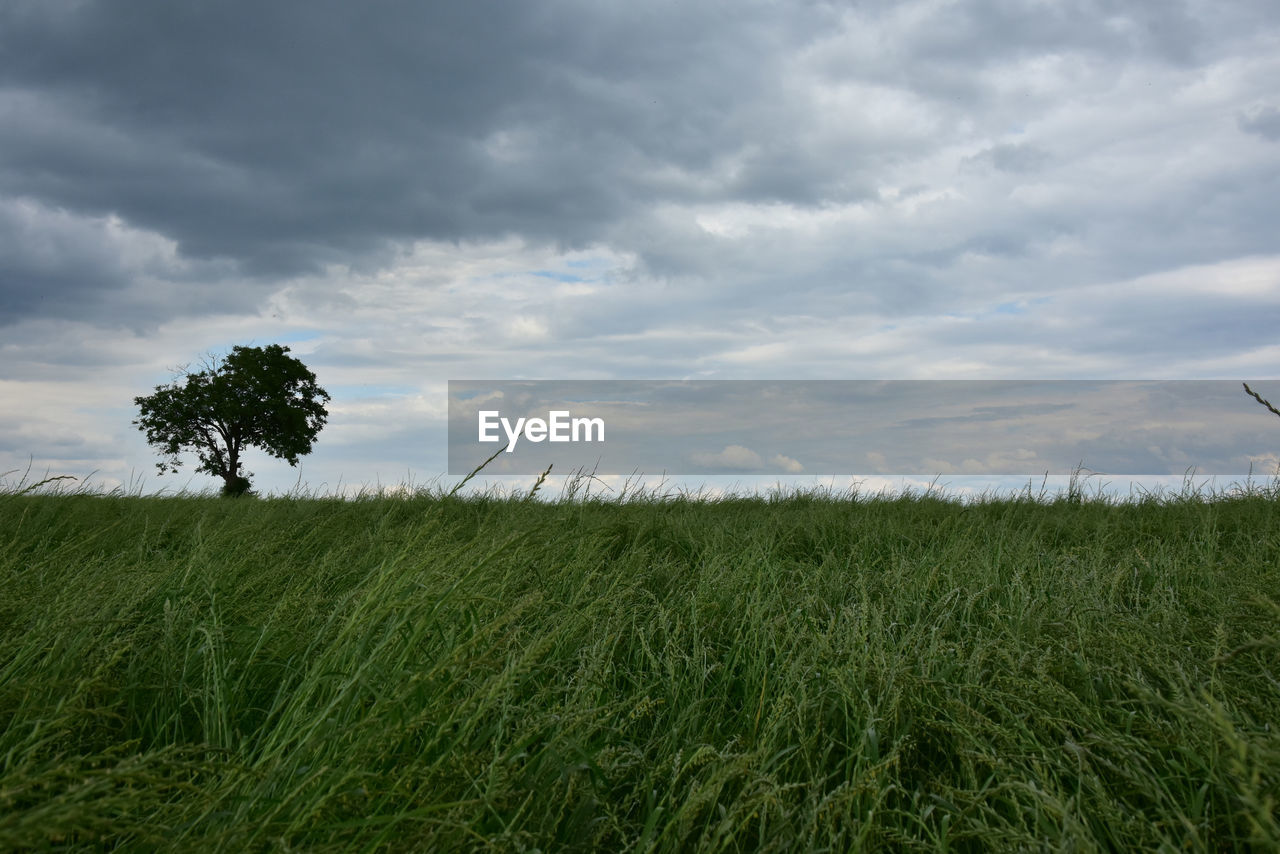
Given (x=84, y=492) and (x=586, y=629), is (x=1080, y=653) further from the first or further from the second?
(x=84, y=492)

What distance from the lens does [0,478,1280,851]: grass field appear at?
163cm

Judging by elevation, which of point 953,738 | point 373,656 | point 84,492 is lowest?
point 953,738

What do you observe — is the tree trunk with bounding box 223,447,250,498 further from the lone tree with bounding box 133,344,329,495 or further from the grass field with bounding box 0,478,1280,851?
the grass field with bounding box 0,478,1280,851

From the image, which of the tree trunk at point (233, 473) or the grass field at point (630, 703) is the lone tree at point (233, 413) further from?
the grass field at point (630, 703)

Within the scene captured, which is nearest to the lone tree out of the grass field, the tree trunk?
the tree trunk

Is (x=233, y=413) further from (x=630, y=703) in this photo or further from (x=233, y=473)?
(x=630, y=703)

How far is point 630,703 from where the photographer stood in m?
2.54

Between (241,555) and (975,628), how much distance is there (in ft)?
12.5

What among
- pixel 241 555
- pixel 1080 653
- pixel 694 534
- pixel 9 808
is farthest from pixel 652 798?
pixel 694 534

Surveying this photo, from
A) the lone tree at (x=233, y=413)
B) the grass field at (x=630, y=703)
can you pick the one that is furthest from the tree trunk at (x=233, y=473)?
the grass field at (x=630, y=703)

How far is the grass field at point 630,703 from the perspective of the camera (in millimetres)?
1631

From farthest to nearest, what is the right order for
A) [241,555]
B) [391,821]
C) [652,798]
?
[241,555] → [652,798] → [391,821]

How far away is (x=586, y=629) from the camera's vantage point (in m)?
3.38

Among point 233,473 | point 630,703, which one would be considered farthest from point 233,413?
point 630,703
